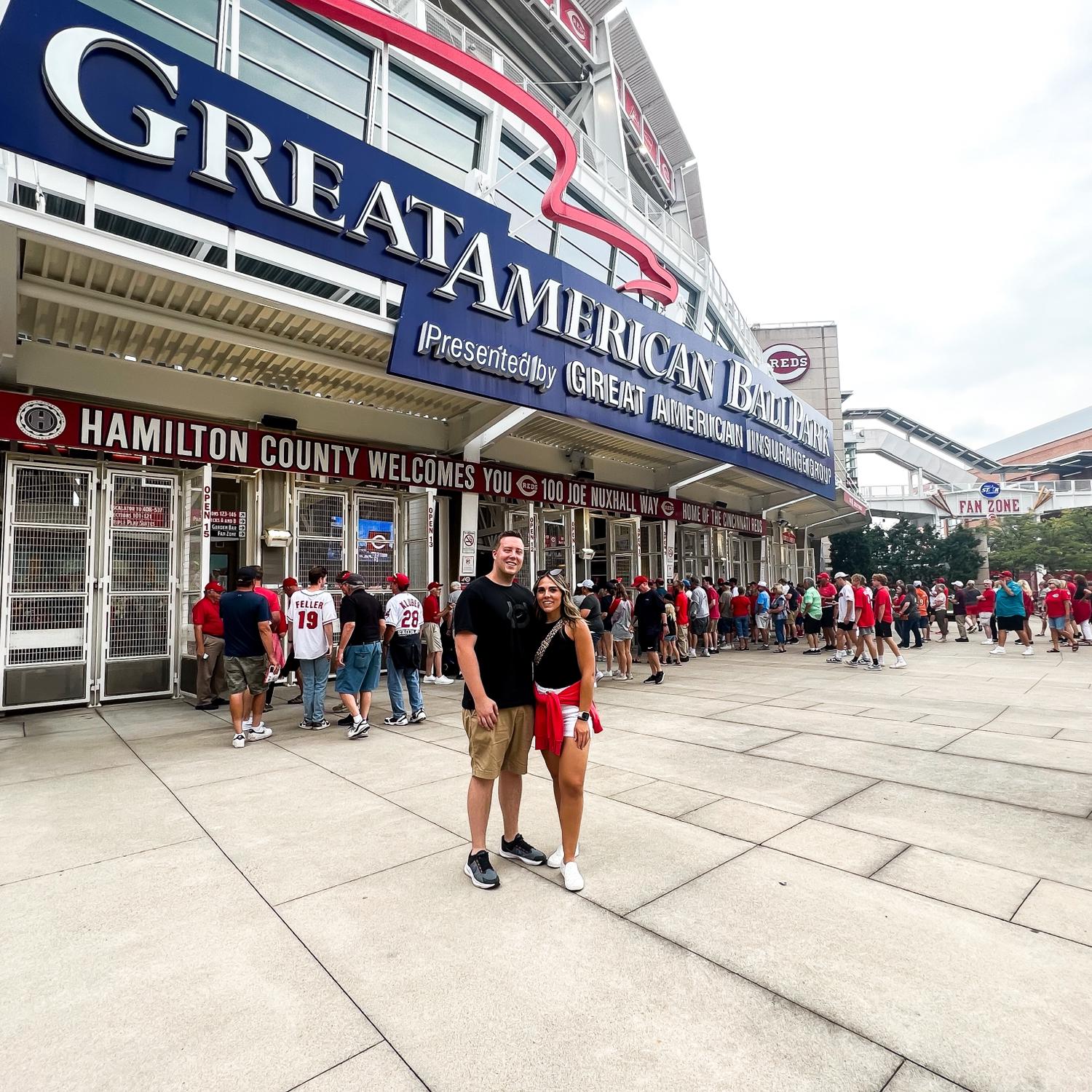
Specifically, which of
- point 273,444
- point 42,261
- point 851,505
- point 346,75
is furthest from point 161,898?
point 851,505

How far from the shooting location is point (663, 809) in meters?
4.46

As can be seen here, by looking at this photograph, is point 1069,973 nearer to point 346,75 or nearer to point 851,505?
point 346,75

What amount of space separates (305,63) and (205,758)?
11.1 metres

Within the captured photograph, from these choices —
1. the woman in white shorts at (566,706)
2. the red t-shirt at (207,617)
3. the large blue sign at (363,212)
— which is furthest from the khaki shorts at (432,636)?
the woman in white shorts at (566,706)

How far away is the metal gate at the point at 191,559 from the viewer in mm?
9188

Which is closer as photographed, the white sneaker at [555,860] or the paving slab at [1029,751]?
the white sneaker at [555,860]

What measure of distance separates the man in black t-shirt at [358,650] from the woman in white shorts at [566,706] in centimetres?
406

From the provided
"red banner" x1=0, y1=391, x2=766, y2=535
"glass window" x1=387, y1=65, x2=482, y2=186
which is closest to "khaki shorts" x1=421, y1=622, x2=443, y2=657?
"red banner" x1=0, y1=391, x2=766, y2=535

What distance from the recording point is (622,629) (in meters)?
11.6

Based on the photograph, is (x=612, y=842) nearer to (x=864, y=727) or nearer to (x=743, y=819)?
(x=743, y=819)

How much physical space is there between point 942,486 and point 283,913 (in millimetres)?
59966

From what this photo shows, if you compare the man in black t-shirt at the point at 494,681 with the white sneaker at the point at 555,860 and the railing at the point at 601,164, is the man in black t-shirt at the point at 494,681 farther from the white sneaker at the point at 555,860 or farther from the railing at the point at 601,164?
the railing at the point at 601,164

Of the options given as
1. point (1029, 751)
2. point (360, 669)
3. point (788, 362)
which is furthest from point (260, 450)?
point (788, 362)

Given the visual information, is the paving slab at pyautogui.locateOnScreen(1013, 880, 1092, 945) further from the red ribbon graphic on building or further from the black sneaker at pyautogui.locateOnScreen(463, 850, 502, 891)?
the red ribbon graphic on building
